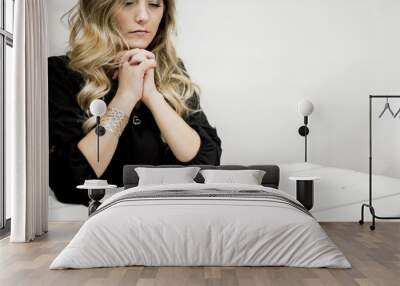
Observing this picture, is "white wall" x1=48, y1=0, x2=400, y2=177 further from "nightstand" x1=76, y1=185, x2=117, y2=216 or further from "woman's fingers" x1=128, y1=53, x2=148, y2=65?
"nightstand" x1=76, y1=185, x2=117, y2=216

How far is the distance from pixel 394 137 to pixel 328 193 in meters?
1.09

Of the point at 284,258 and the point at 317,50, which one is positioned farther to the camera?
the point at 317,50

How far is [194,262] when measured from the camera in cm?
449

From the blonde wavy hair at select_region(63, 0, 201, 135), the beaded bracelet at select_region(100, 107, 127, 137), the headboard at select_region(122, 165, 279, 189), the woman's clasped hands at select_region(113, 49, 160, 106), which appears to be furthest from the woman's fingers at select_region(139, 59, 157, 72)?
the headboard at select_region(122, 165, 279, 189)

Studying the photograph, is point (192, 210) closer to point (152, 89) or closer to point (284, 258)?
point (284, 258)

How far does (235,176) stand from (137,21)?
2.31 meters

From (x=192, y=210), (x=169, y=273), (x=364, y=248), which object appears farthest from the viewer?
(x=364, y=248)

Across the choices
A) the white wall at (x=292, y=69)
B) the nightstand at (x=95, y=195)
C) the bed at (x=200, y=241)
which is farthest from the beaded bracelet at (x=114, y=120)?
the bed at (x=200, y=241)

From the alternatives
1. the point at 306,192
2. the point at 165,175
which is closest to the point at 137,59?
the point at 165,175

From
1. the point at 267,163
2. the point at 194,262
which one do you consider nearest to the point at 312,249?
the point at 194,262

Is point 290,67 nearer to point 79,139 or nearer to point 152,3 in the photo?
point 152,3

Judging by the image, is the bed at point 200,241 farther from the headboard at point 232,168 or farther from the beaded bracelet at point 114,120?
the beaded bracelet at point 114,120

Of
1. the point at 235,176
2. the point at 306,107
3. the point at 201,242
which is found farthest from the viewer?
the point at 306,107

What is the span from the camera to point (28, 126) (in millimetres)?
5941
